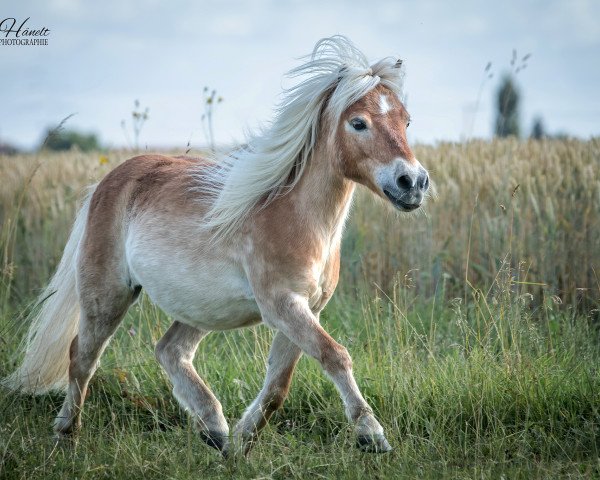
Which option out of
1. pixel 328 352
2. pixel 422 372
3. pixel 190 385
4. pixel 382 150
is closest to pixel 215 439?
pixel 190 385

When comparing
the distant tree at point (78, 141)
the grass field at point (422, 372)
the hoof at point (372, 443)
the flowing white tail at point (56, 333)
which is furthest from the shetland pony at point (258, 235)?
the distant tree at point (78, 141)

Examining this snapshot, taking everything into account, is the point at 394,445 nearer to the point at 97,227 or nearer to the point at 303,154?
the point at 303,154

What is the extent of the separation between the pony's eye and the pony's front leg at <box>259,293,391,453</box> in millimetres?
931

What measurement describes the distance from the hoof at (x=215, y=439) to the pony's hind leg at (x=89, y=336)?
39.7 inches

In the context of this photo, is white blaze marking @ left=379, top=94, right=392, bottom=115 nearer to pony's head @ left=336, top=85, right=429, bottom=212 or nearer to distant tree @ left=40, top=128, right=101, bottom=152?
pony's head @ left=336, top=85, right=429, bottom=212

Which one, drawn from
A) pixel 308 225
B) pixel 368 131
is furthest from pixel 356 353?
pixel 368 131

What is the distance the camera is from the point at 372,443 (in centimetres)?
367

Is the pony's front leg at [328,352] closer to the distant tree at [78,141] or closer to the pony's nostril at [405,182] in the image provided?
the pony's nostril at [405,182]

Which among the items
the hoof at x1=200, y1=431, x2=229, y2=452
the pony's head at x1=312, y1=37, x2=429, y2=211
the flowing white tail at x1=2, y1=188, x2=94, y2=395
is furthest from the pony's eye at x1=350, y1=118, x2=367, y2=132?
the flowing white tail at x1=2, y1=188, x2=94, y2=395

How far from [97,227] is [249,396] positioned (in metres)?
1.58

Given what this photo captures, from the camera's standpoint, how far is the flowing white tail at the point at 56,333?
216 inches

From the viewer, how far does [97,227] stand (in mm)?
5172

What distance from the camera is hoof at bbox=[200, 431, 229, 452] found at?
4535 millimetres

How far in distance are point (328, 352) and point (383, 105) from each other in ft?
4.38
